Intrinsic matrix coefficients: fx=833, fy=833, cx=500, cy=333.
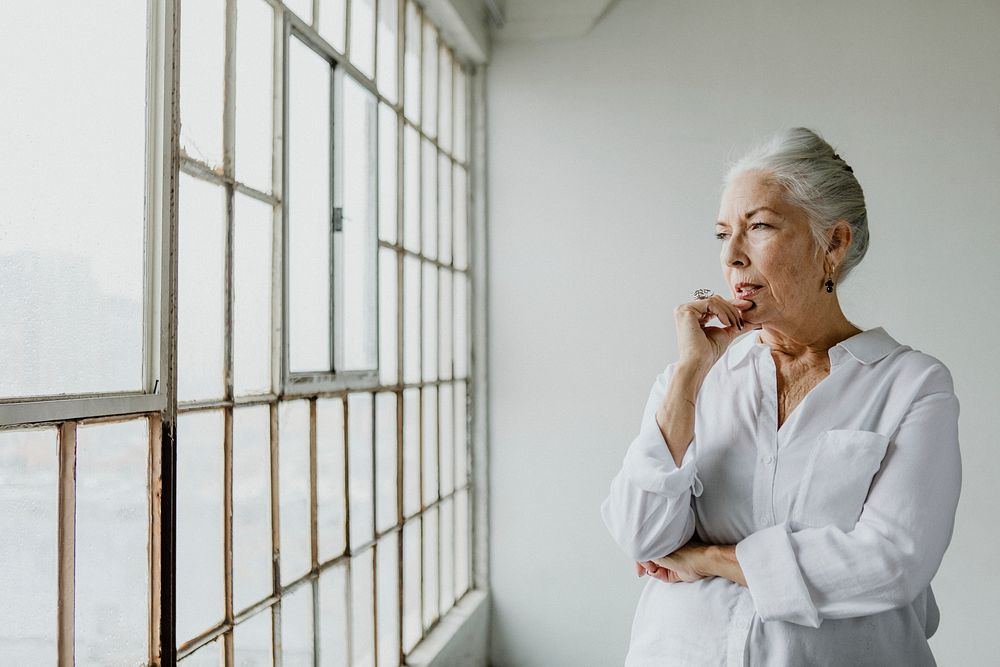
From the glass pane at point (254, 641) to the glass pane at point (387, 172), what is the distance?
1192 mm

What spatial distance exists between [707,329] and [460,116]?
2.03m

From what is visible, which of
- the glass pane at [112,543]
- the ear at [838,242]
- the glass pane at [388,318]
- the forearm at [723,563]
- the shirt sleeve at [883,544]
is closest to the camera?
the glass pane at [112,543]

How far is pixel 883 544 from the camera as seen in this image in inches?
52.3

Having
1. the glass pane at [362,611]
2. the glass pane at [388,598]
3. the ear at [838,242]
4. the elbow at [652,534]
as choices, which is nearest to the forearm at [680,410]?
the elbow at [652,534]

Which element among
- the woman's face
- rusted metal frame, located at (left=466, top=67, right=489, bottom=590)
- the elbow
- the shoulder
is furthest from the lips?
rusted metal frame, located at (left=466, top=67, right=489, bottom=590)

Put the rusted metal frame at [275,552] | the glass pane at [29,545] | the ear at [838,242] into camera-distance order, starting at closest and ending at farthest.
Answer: the glass pane at [29,545], the ear at [838,242], the rusted metal frame at [275,552]

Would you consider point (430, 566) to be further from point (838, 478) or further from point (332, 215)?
point (838, 478)

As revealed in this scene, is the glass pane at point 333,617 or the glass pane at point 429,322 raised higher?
the glass pane at point 429,322

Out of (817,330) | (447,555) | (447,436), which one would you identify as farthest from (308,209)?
(447,555)

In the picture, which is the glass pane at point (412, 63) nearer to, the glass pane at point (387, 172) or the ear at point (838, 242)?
the glass pane at point (387, 172)

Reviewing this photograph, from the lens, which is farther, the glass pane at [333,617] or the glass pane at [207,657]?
the glass pane at [333,617]

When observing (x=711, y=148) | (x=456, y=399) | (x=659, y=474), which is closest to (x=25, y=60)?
(x=659, y=474)

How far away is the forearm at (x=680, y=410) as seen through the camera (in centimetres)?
151

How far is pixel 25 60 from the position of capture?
3.59 feet
